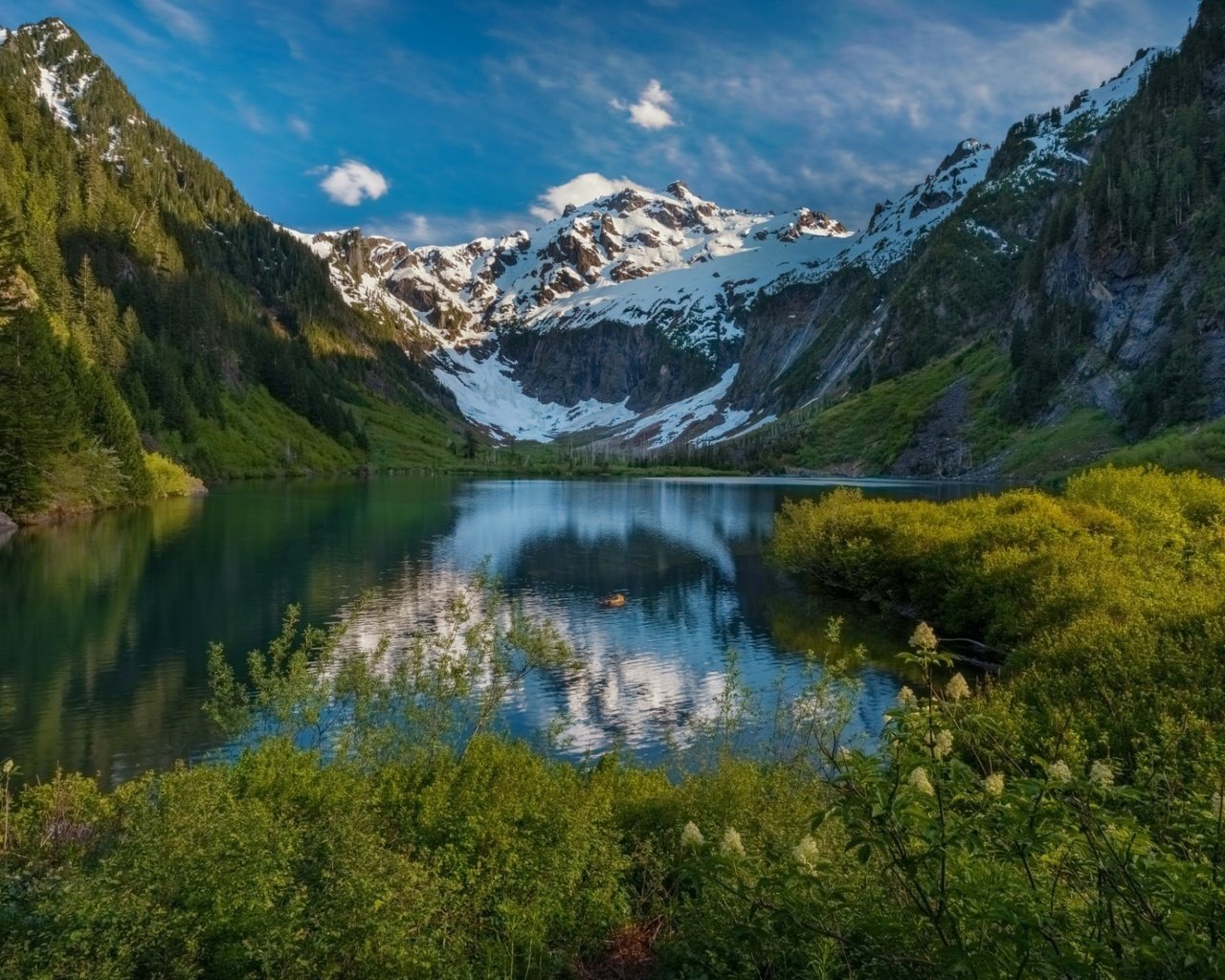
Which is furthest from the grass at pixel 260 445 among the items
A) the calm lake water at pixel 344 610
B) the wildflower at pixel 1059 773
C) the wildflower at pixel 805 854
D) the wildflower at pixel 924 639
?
the wildflower at pixel 1059 773

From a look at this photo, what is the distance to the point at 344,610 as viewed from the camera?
3991 centimetres

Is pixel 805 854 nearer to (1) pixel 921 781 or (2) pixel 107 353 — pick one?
(1) pixel 921 781

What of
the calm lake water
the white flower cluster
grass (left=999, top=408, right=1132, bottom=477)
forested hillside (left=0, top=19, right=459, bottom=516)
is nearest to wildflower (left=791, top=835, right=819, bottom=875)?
the white flower cluster

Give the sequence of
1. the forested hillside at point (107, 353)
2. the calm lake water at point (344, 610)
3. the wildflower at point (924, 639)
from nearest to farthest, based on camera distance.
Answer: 1. the wildflower at point (924, 639)
2. the calm lake water at point (344, 610)
3. the forested hillside at point (107, 353)

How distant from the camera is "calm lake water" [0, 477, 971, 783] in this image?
25.2m

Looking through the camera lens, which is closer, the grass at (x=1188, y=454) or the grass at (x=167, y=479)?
the grass at (x=1188, y=454)

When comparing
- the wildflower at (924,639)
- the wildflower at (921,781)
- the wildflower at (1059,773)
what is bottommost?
the wildflower at (921,781)

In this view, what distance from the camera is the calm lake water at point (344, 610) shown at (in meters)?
25.2

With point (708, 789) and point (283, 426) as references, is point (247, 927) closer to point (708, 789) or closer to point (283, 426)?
point (708, 789)

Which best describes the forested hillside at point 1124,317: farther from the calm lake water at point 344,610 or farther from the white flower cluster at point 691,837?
the white flower cluster at point 691,837

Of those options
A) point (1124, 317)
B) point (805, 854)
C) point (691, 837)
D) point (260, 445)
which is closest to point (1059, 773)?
point (805, 854)

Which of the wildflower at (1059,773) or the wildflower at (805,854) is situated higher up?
the wildflower at (1059,773)

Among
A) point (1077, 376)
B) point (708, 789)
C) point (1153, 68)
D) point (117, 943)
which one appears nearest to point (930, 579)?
point (708, 789)

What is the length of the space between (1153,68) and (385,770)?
838ft
